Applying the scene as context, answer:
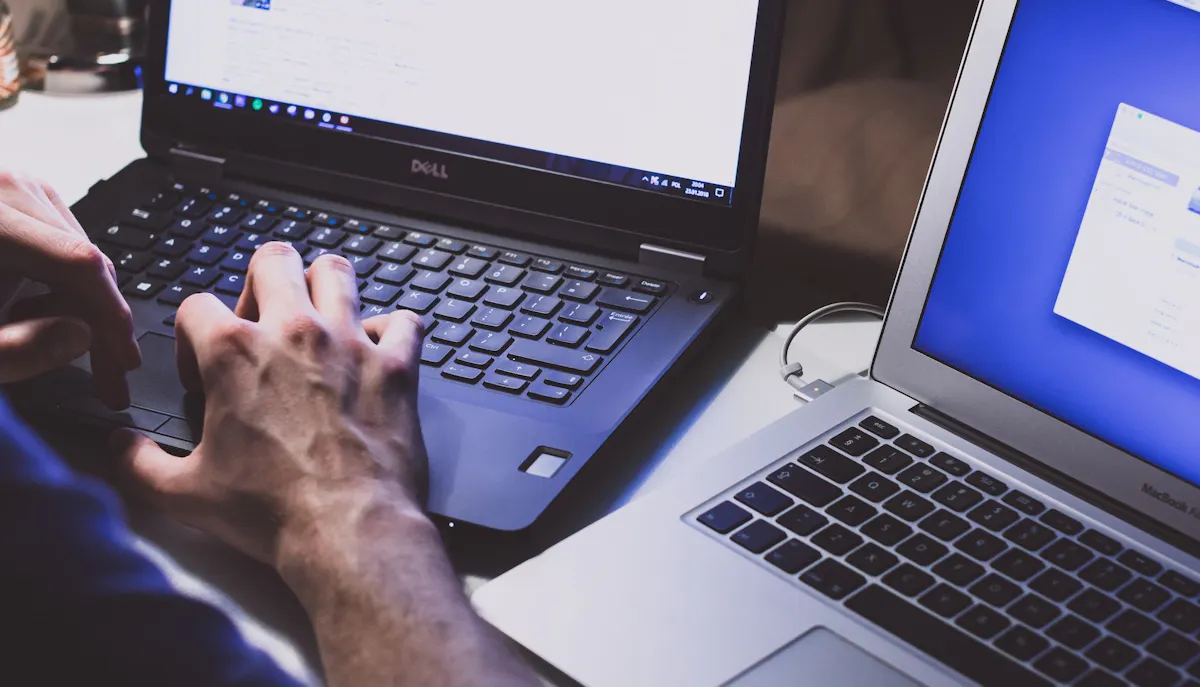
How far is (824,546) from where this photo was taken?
1.94 ft

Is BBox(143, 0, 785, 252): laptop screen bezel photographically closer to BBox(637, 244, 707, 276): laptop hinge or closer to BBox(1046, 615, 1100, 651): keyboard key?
BBox(637, 244, 707, 276): laptop hinge

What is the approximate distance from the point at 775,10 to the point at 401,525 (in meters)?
0.42

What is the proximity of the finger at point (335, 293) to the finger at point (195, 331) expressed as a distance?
54 mm

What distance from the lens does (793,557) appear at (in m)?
0.58

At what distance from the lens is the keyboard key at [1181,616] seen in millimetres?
551

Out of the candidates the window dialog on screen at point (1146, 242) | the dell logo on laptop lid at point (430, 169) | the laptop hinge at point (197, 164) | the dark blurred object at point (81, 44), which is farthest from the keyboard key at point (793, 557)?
the dark blurred object at point (81, 44)

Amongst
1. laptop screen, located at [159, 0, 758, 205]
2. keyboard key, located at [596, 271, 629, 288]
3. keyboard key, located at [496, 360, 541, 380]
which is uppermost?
laptop screen, located at [159, 0, 758, 205]

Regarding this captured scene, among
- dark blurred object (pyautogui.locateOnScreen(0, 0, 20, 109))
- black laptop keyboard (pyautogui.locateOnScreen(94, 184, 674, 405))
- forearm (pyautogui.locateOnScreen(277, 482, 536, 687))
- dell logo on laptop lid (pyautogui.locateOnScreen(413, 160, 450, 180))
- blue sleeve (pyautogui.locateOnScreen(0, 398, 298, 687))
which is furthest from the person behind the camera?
dark blurred object (pyautogui.locateOnScreen(0, 0, 20, 109))

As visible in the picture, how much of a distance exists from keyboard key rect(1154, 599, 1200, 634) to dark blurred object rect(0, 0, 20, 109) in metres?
1.11

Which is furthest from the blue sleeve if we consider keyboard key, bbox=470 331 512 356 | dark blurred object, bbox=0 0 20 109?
dark blurred object, bbox=0 0 20 109

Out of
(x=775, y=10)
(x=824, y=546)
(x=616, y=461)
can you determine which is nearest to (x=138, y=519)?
(x=616, y=461)

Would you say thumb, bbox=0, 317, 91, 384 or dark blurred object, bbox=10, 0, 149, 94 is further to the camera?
dark blurred object, bbox=10, 0, 149, 94

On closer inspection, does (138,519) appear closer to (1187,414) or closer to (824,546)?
(824,546)

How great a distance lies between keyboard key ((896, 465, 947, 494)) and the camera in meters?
0.63
